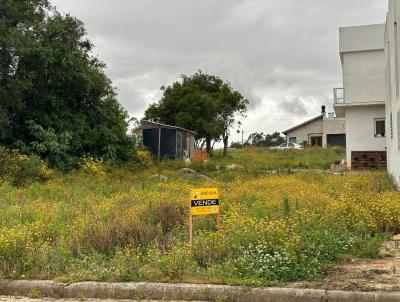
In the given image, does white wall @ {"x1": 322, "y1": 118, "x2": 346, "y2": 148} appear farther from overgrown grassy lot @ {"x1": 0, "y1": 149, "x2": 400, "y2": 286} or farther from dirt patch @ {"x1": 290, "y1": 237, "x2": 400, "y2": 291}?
dirt patch @ {"x1": 290, "y1": 237, "x2": 400, "y2": 291}

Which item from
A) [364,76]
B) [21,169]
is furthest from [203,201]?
[364,76]

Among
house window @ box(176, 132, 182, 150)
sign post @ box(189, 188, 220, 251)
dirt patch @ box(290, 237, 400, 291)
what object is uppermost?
house window @ box(176, 132, 182, 150)

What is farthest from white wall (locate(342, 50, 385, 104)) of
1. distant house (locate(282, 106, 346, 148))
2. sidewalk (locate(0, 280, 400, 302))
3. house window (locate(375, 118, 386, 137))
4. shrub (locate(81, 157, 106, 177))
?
distant house (locate(282, 106, 346, 148))

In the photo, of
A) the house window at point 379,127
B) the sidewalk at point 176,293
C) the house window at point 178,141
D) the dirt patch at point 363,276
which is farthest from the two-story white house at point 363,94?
the sidewalk at point 176,293

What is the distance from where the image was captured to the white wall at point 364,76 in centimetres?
2778

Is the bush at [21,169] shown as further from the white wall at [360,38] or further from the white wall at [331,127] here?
the white wall at [331,127]

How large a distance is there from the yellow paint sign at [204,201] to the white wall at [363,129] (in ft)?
74.6

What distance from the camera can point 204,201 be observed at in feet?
23.6

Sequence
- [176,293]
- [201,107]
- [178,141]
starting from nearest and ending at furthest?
[176,293] < [178,141] < [201,107]

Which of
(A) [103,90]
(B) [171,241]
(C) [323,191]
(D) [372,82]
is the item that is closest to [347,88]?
(D) [372,82]

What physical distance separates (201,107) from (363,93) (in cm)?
1449

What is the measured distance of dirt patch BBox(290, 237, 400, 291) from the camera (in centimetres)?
554

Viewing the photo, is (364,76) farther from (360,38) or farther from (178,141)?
(178,141)

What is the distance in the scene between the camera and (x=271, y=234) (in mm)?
6805
